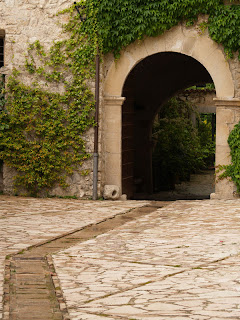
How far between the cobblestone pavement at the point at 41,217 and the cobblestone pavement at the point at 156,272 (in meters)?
0.61

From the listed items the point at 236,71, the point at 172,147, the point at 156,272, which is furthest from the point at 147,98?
the point at 156,272

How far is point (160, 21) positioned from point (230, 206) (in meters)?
3.35

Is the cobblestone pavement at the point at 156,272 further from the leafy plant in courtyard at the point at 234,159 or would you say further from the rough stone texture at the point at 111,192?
the rough stone texture at the point at 111,192

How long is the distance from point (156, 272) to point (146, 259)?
0.57 meters

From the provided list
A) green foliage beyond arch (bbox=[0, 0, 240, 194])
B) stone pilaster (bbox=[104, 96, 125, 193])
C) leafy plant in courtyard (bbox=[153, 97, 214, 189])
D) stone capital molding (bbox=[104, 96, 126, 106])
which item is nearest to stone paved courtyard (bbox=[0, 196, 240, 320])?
green foliage beyond arch (bbox=[0, 0, 240, 194])

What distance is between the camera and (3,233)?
300 inches

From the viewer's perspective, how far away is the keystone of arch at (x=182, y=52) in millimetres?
11055

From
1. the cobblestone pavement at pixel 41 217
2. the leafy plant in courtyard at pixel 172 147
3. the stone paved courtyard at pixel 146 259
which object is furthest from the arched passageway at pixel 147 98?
the stone paved courtyard at pixel 146 259

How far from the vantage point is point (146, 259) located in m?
6.11

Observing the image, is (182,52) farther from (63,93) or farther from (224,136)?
(63,93)

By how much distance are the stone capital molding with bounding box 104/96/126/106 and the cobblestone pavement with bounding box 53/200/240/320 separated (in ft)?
11.6

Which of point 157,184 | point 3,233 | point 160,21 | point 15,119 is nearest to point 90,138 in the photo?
point 15,119

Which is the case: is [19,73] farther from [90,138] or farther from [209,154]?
[209,154]

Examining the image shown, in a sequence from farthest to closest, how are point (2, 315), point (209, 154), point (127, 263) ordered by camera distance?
point (209, 154), point (127, 263), point (2, 315)
